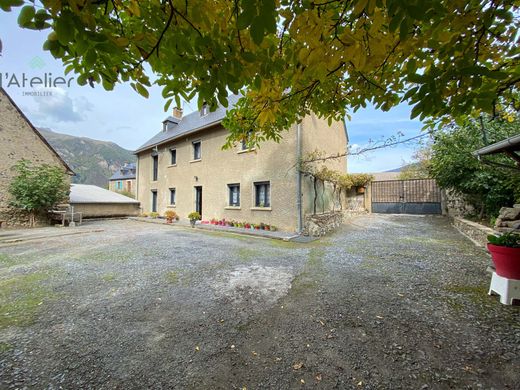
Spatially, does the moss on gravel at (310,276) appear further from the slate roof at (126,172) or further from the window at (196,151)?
the slate roof at (126,172)

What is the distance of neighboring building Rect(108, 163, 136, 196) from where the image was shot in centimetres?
3284

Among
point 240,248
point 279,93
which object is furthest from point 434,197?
point 279,93

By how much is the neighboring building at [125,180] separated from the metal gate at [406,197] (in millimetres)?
31729

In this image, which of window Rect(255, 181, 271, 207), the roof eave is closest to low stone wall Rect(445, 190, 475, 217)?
window Rect(255, 181, 271, 207)

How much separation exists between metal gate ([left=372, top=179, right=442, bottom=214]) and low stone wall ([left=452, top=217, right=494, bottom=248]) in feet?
16.5

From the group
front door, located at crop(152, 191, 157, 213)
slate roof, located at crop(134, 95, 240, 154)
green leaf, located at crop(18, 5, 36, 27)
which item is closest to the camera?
green leaf, located at crop(18, 5, 36, 27)

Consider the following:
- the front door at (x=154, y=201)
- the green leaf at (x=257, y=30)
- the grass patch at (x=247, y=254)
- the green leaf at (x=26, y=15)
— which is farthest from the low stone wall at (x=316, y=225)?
the front door at (x=154, y=201)

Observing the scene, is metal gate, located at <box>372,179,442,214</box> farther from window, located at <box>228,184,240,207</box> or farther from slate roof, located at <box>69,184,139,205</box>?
slate roof, located at <box>69,184,139,205</box>

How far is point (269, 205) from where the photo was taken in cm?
978

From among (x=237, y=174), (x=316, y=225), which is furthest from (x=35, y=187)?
(x=316, y=225)

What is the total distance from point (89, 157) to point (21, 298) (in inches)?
3545

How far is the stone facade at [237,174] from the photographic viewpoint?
917 centimetres

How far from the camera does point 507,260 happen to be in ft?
9.52

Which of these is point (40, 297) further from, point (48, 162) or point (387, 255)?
point (48, 162)
